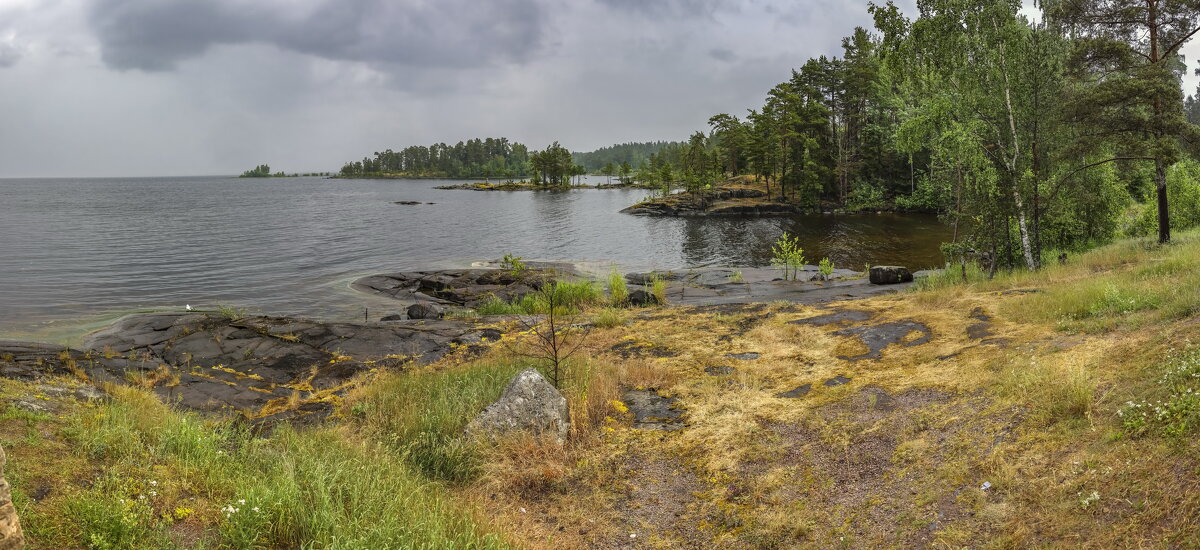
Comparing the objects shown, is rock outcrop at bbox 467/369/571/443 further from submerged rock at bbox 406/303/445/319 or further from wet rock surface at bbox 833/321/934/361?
submerged rock at bbox 406/303/445/319

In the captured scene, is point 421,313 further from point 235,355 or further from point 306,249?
point 306,249

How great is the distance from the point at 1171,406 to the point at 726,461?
4.44 metres

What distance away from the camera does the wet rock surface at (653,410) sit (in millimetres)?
8633

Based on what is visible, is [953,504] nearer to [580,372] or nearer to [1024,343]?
[1024,343]

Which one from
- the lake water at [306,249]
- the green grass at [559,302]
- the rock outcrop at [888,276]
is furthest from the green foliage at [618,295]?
the rock outcrop at [888,276]

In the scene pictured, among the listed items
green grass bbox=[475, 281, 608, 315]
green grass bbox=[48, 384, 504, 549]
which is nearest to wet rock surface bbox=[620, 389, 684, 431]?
green grass bbox=[48, 384, 504, 549]

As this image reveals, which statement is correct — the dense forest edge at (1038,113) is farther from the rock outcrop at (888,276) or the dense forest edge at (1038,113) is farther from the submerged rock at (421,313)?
the submerged rock at (421,313)

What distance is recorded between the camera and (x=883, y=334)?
12258 mm

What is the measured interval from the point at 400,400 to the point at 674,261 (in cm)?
3098

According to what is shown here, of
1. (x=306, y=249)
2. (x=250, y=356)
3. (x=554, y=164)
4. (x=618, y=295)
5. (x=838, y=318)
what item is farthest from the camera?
(x=554, y=164)

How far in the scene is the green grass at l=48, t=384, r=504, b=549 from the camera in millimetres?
4320

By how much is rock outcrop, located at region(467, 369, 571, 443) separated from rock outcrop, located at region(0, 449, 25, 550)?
4678mm

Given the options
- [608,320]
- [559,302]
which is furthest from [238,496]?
[559,302]

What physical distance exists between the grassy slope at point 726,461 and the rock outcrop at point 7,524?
1.53 ft
